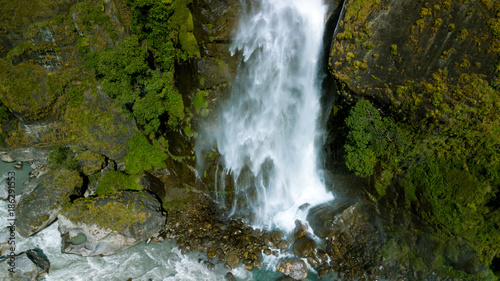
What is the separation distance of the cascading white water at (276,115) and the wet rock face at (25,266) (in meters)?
11.4

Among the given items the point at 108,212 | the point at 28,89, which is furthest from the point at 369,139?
the point at 28,89

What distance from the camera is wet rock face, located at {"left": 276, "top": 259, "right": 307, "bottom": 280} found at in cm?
1577

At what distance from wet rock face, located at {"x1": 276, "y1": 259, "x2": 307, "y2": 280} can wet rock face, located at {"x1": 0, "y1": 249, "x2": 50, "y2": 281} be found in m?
12.8

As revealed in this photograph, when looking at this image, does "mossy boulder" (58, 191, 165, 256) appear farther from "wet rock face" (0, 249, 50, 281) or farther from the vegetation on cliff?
the vegetation on cliff

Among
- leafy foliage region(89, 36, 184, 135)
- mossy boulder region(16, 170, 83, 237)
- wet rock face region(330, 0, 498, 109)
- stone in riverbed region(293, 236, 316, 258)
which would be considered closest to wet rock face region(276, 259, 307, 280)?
stone in riverbed region(293, 236, 316, 258)

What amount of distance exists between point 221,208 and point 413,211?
1171cm

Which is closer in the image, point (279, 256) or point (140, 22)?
point (279, 256)

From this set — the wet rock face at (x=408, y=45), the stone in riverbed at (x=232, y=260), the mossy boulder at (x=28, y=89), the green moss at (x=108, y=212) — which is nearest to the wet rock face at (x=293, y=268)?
the stone in riverbed at (x=232, y=260)

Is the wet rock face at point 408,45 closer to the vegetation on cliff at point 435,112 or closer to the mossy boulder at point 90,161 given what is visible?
the vegetation on cliff at point 435,112

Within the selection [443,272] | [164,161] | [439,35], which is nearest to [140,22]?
[164,161]

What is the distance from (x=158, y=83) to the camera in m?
18.8

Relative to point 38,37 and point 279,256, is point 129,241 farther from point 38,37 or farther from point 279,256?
point 38,37

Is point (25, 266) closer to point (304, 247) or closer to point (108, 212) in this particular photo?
point (108, 212)

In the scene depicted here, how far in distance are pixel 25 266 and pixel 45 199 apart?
14.0 ft
